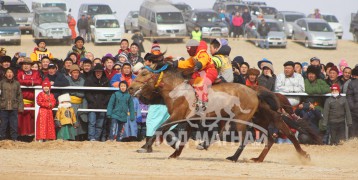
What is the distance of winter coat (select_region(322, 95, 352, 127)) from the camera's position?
1927 centimetres

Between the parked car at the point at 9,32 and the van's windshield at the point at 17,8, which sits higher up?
the van's windshield at the point at 17,8

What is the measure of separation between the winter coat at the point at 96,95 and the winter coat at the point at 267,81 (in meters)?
3.40

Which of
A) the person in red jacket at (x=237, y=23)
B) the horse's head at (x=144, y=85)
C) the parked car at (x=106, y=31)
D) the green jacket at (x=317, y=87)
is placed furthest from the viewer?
the person in red jacket at (x=237, y=23)

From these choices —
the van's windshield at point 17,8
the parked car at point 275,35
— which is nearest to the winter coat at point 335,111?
the parked car at point 275,35

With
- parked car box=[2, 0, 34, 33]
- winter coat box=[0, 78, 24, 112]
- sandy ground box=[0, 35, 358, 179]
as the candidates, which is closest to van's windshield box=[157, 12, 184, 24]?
parked car box=[2, 0, 34, 33]

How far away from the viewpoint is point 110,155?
1616 cm

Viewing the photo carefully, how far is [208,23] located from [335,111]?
26732 mm

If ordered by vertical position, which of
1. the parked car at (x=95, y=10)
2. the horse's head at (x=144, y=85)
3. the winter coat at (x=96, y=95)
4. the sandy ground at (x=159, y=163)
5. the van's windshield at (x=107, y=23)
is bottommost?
the sandy ground at (x=159, y=163)

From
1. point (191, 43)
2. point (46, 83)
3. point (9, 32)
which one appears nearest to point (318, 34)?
point (9, 32)

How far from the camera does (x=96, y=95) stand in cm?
1914

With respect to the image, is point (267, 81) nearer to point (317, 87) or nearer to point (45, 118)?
point (317, 87)

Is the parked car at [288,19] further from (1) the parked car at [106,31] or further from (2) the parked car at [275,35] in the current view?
(1) the parked car at [106,31]

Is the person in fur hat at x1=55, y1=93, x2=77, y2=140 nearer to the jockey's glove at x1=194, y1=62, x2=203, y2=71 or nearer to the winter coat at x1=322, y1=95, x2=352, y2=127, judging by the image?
the jockey's glove at x1=194, y1=62, x2=203, y2=71

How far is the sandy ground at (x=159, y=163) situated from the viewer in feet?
42.8
